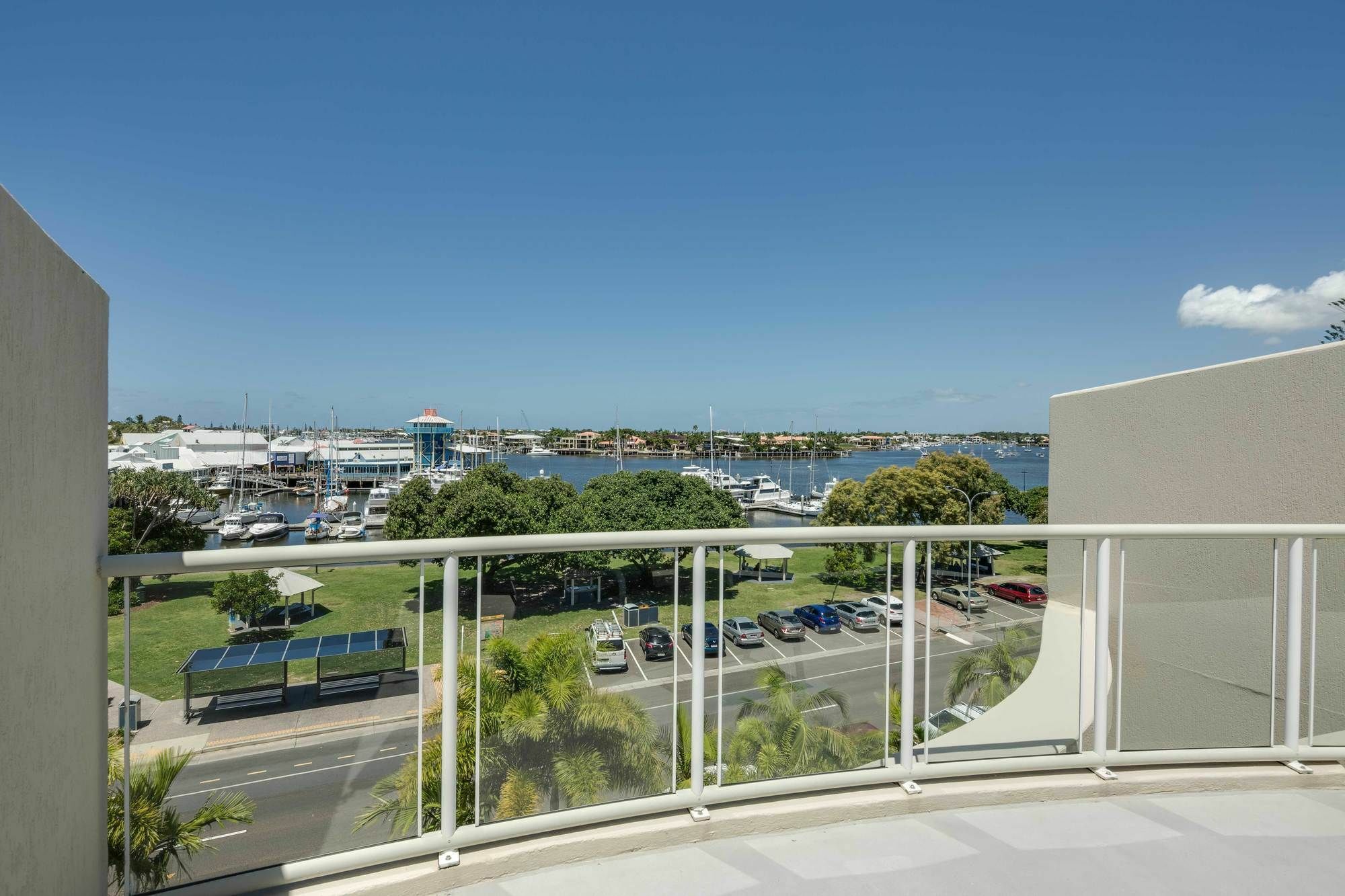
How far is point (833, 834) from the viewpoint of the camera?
196 centimetres

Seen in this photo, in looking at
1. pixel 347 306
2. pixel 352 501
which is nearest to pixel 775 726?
pixel 352 501

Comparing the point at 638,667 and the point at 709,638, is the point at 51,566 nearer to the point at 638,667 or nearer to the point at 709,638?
the point at 638,667

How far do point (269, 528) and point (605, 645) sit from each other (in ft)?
183

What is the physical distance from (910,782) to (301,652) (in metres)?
1.91

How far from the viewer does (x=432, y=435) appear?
98.7 m

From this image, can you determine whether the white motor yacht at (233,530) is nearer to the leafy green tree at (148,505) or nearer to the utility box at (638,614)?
the leafy green tree at (148,505)

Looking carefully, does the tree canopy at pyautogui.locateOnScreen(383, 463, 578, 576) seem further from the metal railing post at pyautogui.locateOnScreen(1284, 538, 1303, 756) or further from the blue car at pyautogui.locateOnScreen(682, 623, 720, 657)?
the metal railing post at pyautogui.locateOnScreen(1284, 538, 1303, 756)

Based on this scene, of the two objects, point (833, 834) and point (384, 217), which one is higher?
point (384, 217)

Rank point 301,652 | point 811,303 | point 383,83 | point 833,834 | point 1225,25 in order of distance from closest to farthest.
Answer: point 301,652
point 833,834
point 1225,25
point 383,83
point 811,303

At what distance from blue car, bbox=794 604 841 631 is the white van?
604 millimetres

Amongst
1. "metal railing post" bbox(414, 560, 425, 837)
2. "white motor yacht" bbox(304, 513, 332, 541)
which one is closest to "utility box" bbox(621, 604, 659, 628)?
"metal railing post" bbox(414, 560, 425, 837)

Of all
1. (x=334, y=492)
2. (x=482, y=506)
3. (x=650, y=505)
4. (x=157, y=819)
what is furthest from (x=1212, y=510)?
(x=334, y=492)

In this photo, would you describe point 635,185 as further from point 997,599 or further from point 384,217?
point 997,599

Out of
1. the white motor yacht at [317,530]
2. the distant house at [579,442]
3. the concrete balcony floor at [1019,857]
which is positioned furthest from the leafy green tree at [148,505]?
the distant house at [579,442]
